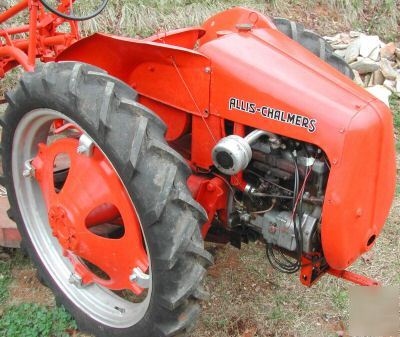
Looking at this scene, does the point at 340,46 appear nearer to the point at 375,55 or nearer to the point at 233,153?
the point at 375,55

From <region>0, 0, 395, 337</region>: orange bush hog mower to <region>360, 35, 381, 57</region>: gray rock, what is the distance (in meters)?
3.87

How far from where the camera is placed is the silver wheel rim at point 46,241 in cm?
240

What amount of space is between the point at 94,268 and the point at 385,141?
71.2 inches

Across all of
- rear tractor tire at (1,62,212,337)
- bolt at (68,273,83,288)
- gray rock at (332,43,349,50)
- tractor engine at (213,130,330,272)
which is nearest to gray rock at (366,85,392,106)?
gray rock at (332,43,349,50)

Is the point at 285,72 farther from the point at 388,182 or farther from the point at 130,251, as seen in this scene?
the point at 130,251

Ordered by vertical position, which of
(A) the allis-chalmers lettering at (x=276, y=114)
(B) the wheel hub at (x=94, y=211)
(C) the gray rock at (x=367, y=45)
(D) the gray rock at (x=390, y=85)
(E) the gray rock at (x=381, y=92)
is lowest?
(D) the gray rock at (x=390, y=85)

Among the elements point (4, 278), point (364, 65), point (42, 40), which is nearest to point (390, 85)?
point (364, 65)

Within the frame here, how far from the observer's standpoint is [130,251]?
2.23 meters

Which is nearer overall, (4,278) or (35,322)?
(35,322)

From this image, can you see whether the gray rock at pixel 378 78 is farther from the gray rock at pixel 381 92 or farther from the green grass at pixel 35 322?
the green grass at pixel 35 322

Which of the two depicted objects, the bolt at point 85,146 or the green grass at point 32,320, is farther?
the green grass at point 32,320

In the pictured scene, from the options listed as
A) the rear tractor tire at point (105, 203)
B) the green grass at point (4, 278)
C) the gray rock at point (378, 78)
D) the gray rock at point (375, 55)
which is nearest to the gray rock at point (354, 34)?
the gray rock at point (375, 55)

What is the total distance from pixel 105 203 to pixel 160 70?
669 mm

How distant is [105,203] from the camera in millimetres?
2289
